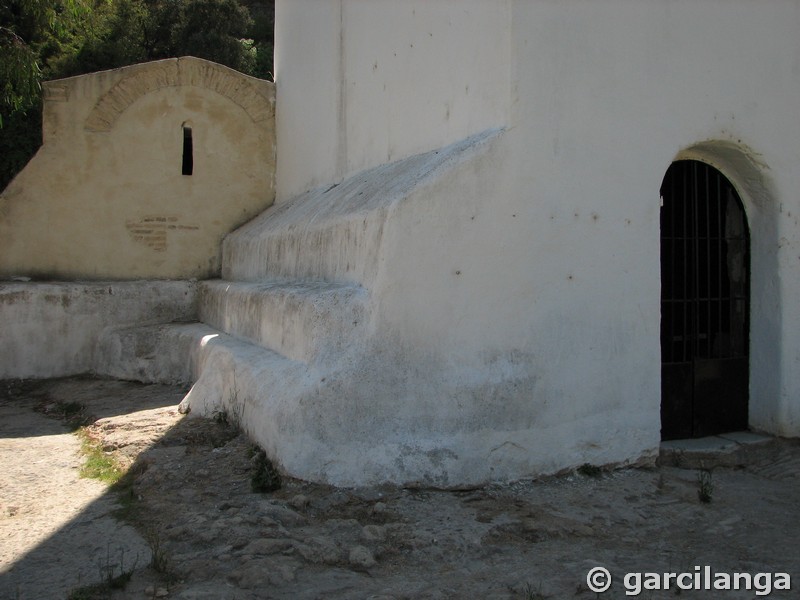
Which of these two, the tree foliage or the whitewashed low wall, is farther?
the tree foliage

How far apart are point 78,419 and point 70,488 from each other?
6.67 ft

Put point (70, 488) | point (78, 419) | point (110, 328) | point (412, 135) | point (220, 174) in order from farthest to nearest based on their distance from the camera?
point (220, 174), point (110, 328), point (78, 419), point (412, 135), point (70, 488)

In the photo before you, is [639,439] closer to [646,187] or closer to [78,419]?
[646,187]

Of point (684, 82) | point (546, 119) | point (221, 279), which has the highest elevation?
point (684, 82)

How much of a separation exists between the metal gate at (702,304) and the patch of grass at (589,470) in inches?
37.0

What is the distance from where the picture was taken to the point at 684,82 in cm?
500

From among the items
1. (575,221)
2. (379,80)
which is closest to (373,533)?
(575,221)

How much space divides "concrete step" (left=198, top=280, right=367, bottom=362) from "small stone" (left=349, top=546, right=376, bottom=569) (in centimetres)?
127

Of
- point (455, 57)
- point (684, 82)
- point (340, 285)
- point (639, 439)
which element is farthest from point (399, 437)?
point (684, 82)

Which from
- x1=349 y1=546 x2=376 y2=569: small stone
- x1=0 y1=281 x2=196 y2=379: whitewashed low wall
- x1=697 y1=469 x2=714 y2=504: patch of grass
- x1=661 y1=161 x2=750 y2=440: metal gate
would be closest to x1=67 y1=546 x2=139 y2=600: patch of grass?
x1=349 y1=546 x2=376 y2=569: small stone

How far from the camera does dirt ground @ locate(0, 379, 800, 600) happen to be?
327cm

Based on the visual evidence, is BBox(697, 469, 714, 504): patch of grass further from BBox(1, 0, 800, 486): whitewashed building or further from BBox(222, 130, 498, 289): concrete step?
BBox(222, 130, 498, 289): concrete step

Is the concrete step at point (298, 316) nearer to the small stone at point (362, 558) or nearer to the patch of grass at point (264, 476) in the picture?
the patch of grass at point (264, 476)

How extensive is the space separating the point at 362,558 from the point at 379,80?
13.6ft
